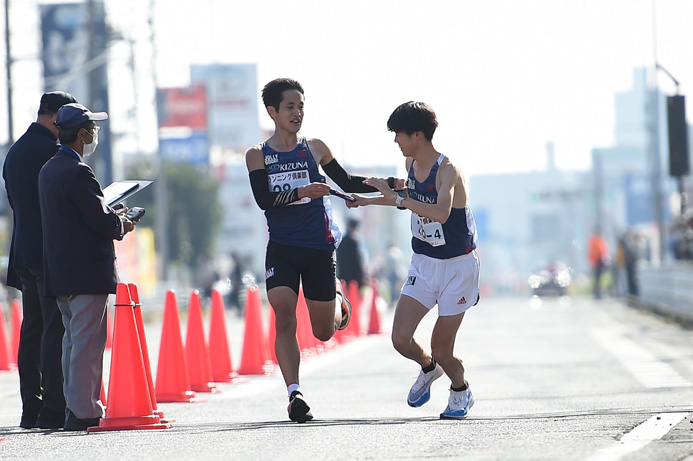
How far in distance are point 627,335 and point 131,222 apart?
12770 millimetres

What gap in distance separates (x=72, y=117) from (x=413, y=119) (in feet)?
6.80

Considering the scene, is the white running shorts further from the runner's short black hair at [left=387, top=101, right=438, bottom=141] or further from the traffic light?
the traffic light

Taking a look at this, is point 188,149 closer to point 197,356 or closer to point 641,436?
point 197,356

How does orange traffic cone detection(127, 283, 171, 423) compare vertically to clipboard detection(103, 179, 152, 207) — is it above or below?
below

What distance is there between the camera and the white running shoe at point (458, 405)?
28.6 ft

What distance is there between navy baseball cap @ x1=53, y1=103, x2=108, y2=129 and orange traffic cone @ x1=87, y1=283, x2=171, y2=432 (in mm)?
1016

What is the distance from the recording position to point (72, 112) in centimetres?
867

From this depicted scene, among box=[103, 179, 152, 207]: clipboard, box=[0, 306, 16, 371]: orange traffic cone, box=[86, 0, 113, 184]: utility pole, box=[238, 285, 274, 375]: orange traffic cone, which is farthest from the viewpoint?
box=[86, 0, 113, 184]: utility pole

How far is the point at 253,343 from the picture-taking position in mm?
14602

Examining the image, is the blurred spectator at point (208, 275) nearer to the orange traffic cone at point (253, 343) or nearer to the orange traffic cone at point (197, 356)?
the orange traffic cone at point (253, 343)

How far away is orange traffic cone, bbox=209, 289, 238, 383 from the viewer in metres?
13.4

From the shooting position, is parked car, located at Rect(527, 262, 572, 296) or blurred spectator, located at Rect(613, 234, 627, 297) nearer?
blurred spectator, located at Rect(613, 234, 627, 297)

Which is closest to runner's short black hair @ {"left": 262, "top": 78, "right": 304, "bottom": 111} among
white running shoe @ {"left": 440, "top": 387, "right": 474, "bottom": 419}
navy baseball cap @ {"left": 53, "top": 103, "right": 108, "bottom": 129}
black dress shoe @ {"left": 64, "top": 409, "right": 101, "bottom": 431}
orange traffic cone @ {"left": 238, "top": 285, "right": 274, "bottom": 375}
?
navy baseball cap @ {"left": 53, "top": 103, "right": 108, "bottom": 129}

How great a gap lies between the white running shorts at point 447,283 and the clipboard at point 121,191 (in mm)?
1771
